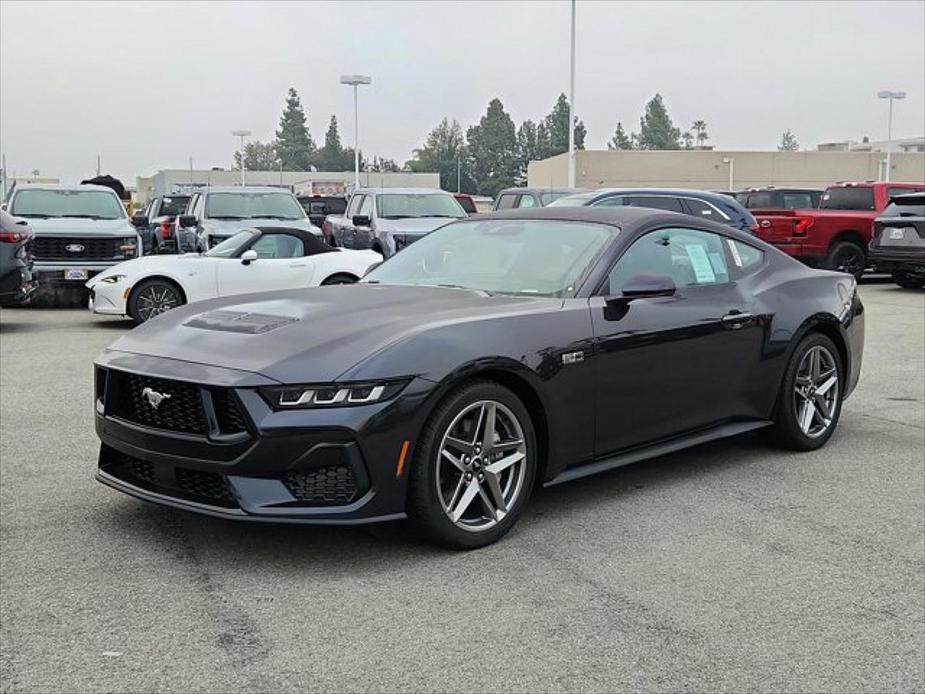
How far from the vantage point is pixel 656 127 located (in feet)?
512

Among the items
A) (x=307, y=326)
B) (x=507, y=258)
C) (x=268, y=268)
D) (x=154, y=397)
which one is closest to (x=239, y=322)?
(x=307, y=326)

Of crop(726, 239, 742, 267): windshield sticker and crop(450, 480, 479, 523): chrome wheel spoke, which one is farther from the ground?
crop(726, 239, 742, 267): windshield sticker

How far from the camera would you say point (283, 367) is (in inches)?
169

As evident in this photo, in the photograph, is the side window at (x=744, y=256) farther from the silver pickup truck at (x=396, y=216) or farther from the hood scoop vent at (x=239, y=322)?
the silver pickup truck at (x=396, y=216)

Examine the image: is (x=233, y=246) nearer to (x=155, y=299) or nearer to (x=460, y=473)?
(x=155, y=299)

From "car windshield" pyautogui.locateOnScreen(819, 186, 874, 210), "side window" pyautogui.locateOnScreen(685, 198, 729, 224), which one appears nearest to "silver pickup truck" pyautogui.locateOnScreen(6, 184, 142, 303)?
"side window" pyautogui.locateOnScreen(685, 198, 729, 224)

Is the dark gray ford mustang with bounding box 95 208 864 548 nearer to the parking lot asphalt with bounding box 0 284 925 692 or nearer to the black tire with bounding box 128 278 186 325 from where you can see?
the parking lot asphalt with bounding box 0 284 925 692

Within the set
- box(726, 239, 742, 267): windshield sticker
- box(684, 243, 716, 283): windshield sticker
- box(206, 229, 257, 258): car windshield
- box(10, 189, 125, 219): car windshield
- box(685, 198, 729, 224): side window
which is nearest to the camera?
box(684, 243, 716, 283): windshield sticker

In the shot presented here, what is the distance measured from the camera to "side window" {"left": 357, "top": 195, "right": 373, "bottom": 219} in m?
18.0

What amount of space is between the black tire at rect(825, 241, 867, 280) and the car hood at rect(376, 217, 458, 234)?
7.43m

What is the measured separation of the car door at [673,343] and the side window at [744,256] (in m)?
0.05

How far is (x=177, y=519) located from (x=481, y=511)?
4.75 feet

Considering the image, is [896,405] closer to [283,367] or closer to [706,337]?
[706,337]

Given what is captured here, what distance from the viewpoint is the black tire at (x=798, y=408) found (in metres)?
6.32
